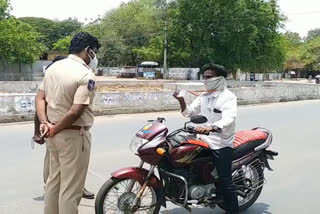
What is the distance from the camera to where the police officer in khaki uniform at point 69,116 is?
3.30m

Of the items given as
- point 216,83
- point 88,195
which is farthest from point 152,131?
point 88,195

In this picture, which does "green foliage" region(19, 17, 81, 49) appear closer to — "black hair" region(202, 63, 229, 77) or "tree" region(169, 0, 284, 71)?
"tree" region(169, 0, 284, 71)

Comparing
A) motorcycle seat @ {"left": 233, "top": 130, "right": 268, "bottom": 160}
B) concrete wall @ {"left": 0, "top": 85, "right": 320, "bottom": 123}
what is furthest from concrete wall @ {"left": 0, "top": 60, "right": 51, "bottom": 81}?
motorcycle seat @ {"left": 233, "top": 130, "right": 268, "bottom": 160}

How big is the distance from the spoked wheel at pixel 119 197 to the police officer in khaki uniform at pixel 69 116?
1.88ft

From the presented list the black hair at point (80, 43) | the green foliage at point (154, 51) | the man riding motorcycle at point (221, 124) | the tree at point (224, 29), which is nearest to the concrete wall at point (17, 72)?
the tree at point (224, 29)

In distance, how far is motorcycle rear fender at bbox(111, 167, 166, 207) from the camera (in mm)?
4059

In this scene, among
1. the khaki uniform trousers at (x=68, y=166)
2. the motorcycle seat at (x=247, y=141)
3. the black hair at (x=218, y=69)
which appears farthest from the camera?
the motorcycle seat at (x=247, y=141)

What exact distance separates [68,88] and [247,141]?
92.6 inches

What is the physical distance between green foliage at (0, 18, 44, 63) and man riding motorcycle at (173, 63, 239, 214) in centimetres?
3833

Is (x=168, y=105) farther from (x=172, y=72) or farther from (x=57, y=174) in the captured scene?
(x=172, y=72)

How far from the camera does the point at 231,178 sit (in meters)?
4.42

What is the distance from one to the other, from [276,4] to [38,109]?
177 feet

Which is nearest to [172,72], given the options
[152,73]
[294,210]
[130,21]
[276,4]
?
[152,73]

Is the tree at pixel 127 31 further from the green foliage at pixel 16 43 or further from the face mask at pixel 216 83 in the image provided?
the face mask at pixel 216 83
